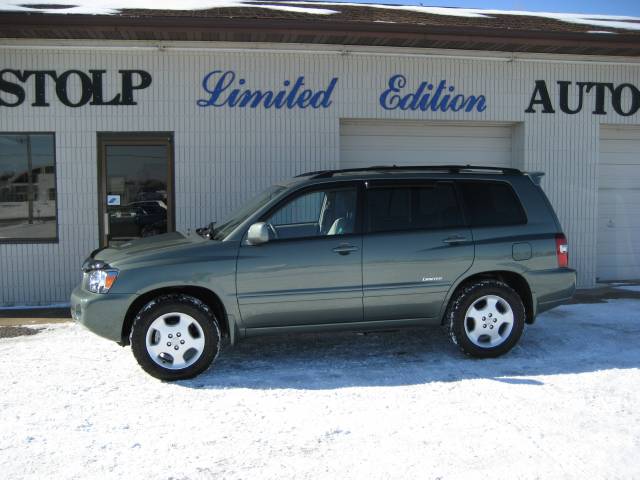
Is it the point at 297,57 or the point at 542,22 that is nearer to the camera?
the point at 297,57

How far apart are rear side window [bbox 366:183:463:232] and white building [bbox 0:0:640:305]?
10.8 feet

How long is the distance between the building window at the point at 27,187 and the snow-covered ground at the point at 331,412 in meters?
2.77

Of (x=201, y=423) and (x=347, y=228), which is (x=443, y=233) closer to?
(x=347, y=228)

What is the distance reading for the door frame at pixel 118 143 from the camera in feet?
28.7

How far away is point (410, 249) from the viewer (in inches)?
223

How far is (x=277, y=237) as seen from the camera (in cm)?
550

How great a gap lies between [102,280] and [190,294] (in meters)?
0.74

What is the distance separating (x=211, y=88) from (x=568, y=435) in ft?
21.7

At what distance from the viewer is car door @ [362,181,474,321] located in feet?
18.4

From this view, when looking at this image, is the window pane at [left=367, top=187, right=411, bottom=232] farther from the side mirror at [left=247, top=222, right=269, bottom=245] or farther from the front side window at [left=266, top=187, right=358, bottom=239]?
the side mirror at [left=247, top=222, right=269, bottom=245]

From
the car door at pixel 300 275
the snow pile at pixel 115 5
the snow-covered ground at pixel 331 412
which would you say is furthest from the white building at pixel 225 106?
the car door at pixel 300 275

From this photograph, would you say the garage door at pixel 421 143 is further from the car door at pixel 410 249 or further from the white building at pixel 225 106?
the car door at pixel 410 249

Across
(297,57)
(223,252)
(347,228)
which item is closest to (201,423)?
(223,252)

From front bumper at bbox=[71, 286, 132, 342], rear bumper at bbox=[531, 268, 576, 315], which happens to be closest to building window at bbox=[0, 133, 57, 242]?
front bumper at bbox=[71, 286, 132, 342]
